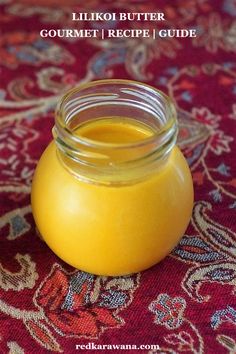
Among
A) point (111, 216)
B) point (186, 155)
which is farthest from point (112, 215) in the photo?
point (186, 155)

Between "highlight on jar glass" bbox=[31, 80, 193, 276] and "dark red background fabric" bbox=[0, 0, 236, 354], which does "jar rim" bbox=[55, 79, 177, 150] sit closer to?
"highlight on jar glass" bbox=[31, 80, 193, 276]

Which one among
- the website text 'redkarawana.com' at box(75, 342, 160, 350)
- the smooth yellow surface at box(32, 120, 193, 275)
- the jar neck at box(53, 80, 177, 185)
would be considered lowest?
the website text 'redkarawana.com' at box(75, 342, 160, 350)

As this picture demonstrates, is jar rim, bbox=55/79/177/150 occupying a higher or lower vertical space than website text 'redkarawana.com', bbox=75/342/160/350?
higher

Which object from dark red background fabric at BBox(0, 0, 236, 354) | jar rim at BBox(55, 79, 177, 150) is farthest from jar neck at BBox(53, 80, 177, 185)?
dark red background fabric at BBox(0, 0, 236, 354)

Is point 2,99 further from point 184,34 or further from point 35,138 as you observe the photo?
point 184,34

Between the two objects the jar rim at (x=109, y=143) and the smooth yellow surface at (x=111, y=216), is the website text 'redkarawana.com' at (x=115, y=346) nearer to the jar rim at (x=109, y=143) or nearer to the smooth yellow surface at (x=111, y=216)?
the smooth yellow surface at (x=111, y=216)

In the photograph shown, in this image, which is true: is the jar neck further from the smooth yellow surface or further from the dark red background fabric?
the dark red background fabric
